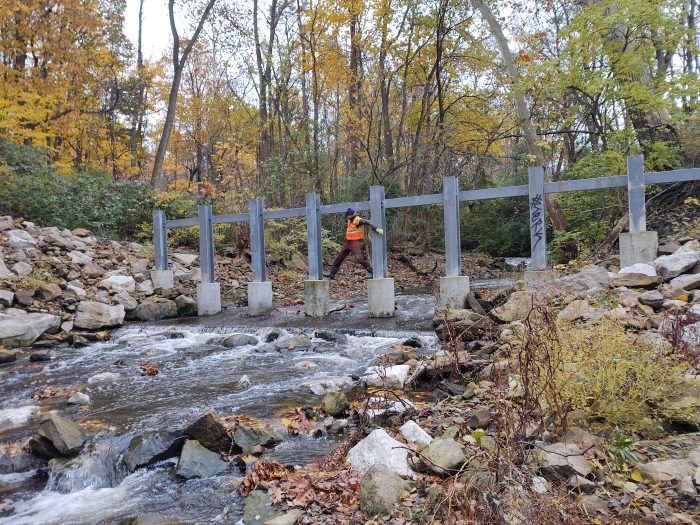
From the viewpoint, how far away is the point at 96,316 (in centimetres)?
1103

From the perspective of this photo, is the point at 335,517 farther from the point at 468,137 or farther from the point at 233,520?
the point at 468,137

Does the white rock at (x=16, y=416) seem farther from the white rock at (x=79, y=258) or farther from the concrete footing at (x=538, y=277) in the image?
the white rock at (x=79, y=258)

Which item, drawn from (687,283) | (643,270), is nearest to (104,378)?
(643,270)

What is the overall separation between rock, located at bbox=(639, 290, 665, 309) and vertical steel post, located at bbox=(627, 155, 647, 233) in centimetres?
196

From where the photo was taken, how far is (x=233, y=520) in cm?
324

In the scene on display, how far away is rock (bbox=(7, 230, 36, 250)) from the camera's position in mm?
12414

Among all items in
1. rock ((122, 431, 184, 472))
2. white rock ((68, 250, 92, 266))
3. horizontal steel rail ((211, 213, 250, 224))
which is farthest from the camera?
white rock ((68, 250, 92, 266))

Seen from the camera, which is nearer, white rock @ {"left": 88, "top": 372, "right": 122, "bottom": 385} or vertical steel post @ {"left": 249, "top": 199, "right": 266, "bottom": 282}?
white rock @ {"left": 88, "top": 372, "right": 122, "bottom": 385}

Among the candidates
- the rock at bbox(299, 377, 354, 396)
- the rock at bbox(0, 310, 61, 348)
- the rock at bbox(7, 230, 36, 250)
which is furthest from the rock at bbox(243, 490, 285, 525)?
the rock at bbox(7, 230, 36, 250)

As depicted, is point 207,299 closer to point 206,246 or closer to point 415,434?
point 206,246

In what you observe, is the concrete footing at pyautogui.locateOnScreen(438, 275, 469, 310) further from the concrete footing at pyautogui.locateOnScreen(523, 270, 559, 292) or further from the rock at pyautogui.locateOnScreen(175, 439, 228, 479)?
the rock at pyautogui.locateOnScreen(175, 439, 228, 479)

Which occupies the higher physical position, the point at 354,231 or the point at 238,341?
the point at 354,231

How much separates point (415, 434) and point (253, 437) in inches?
60.5

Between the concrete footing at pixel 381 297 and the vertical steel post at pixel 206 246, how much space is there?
4825 millimetres
